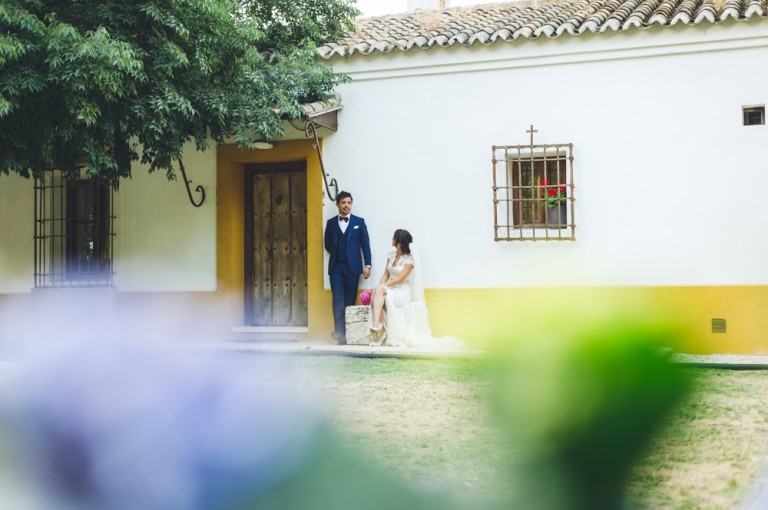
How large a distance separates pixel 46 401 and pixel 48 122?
634cm

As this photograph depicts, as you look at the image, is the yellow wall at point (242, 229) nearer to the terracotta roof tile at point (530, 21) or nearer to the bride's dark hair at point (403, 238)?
the bride's dark hair at point (403, 238)

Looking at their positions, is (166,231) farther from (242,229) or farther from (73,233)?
(73,233)

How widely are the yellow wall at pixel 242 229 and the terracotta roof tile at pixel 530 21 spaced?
52.3 inches

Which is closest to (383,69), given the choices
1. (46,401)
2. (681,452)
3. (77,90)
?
(77,90)

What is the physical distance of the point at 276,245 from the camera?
979 cm

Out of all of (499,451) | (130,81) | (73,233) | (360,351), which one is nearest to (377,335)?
(360,351)

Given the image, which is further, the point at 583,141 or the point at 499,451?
the point at 583,141

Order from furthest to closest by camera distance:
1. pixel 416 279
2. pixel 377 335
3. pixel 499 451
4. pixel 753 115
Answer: pixel 416 279, pixel 377 335, pixel 753 115, pixel 499 451

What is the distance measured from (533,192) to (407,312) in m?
1.87

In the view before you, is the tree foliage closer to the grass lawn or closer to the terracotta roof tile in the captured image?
the terracotta roof tile

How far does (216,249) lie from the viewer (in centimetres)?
953

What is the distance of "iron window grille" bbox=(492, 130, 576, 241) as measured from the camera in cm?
837

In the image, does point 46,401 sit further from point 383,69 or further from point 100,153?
point 383,69

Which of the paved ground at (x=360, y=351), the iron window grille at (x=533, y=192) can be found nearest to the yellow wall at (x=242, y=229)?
the paved ground at (x=360, y=351)
